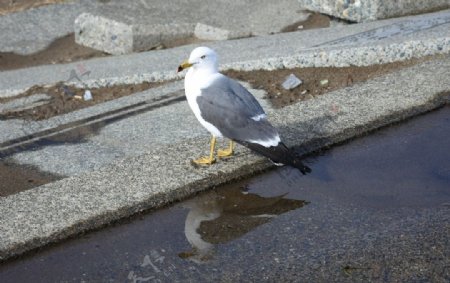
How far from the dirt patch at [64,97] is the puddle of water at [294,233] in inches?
132

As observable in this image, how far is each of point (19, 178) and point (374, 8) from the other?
4926 millimetres

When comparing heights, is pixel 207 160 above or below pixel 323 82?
above

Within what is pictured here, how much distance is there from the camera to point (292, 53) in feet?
25.7

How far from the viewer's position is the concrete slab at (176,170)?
14.6 feet

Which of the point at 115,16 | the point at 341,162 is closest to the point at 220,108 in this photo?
the point at 341,162

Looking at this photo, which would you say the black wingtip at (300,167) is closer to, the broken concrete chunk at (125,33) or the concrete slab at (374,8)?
the concrete slab at (374,8)

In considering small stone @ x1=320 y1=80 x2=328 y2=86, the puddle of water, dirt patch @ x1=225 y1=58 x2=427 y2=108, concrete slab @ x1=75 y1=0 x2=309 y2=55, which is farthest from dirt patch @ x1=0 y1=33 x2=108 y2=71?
the puddle of water

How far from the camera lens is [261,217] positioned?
4.54 metres

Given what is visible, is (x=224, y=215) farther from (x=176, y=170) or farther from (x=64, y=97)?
(x=64, y=97)

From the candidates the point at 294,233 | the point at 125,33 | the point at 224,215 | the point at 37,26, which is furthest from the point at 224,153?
the point at 37,26

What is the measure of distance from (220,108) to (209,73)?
39 centimetres

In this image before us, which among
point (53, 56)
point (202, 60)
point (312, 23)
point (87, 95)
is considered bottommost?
point (53, 56)

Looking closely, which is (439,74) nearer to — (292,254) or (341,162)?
(341,162)

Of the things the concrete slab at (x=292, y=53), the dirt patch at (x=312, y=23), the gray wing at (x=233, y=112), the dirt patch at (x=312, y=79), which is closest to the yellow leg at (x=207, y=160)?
the gray wing at (x=233, y=112)
